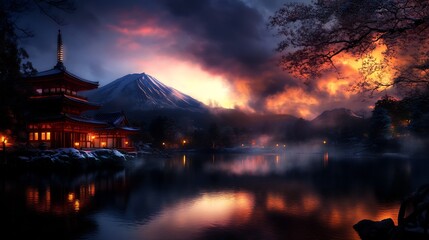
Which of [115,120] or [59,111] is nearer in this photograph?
[59,111]

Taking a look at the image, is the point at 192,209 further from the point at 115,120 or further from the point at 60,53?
the point at 60,53

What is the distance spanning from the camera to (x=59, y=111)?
131 feet

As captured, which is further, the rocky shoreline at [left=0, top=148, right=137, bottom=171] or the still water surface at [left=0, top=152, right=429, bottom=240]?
the rocky shoreline at [left=0, top=148, right=137, bottom=171]

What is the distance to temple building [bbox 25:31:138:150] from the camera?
37844 millimetres

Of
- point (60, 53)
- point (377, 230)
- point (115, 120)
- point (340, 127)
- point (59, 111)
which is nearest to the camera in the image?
point (377, 230)

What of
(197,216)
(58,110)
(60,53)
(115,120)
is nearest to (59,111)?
(58,110)

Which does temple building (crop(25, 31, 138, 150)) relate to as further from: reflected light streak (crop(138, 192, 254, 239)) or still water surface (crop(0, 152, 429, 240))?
reflected light streak (crop(138, 192, 254, 239))

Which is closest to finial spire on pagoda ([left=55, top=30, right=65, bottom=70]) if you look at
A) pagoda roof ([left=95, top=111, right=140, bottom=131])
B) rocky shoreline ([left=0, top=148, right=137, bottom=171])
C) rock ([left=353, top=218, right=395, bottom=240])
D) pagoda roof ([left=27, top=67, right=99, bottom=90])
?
pagoda roof ([left=27, top=67, right=99, bottom=90])

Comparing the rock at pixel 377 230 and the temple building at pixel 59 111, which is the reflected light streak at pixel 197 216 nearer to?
the rock at pixel 377 230

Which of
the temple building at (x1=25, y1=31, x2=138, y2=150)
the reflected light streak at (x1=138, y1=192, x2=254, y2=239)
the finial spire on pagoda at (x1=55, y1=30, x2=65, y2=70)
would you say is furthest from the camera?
the finial spire on pagoda at (x1=55, y1=30, x2=65, y2=70)

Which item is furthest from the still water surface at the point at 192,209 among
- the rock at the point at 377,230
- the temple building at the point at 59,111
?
the temple building at the point at 59,111

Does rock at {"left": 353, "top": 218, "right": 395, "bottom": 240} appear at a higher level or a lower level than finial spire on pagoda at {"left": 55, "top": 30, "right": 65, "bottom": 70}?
lower

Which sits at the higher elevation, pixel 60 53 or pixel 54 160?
pixel 60 53

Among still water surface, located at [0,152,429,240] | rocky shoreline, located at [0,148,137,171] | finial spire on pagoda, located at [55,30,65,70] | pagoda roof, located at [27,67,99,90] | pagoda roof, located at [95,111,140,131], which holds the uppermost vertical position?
finial spire on pagoda, located at [55,30,65,70]
